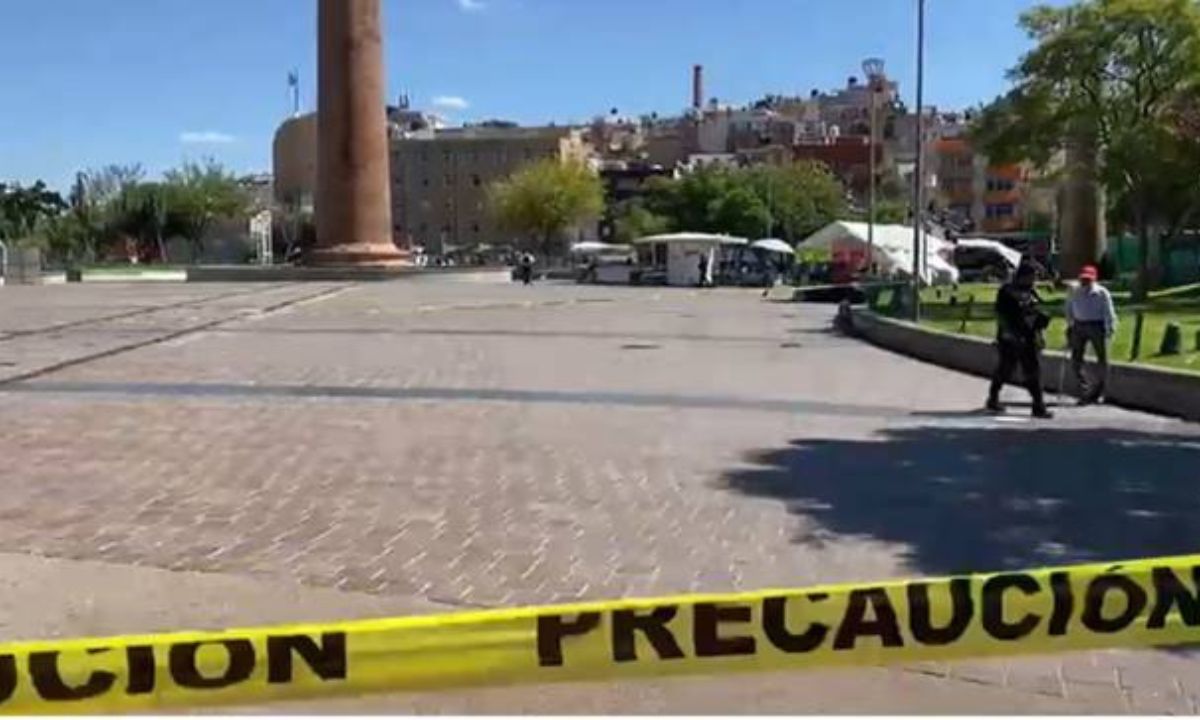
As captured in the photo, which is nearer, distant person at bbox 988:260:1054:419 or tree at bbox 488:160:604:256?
distant person at bbox 988:260:1054:419

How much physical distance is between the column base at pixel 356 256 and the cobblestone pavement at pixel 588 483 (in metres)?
38.4

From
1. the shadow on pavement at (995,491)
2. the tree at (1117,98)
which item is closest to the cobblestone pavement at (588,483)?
the shadow on pavement at (995,491)

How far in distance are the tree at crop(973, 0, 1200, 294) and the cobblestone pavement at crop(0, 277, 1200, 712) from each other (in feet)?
48.6

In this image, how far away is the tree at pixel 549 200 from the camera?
11338cm

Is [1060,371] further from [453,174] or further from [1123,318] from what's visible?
[453,174]

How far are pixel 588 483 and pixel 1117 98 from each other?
28327 millimetres

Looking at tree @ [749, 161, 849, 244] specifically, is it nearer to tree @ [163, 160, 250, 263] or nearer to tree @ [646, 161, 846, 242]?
tree @ [646, 161, 846, 242]

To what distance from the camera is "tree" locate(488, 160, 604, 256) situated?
372 ft

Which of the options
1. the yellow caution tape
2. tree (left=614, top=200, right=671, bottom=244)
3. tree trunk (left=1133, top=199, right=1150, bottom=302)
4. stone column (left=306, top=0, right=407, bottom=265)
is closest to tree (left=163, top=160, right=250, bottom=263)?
tree (left=614, top=200, right=671, bottom=244)

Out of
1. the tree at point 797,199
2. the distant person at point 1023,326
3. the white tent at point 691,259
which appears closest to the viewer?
the distant person at point 1023,326

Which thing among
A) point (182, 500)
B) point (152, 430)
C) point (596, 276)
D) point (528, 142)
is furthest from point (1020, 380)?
point (528, 142)

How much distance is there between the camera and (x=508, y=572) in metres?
7.14

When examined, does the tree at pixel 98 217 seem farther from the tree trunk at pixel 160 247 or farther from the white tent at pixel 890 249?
the white tent at pixel 890 249

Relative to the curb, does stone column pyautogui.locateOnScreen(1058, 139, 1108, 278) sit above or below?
above
